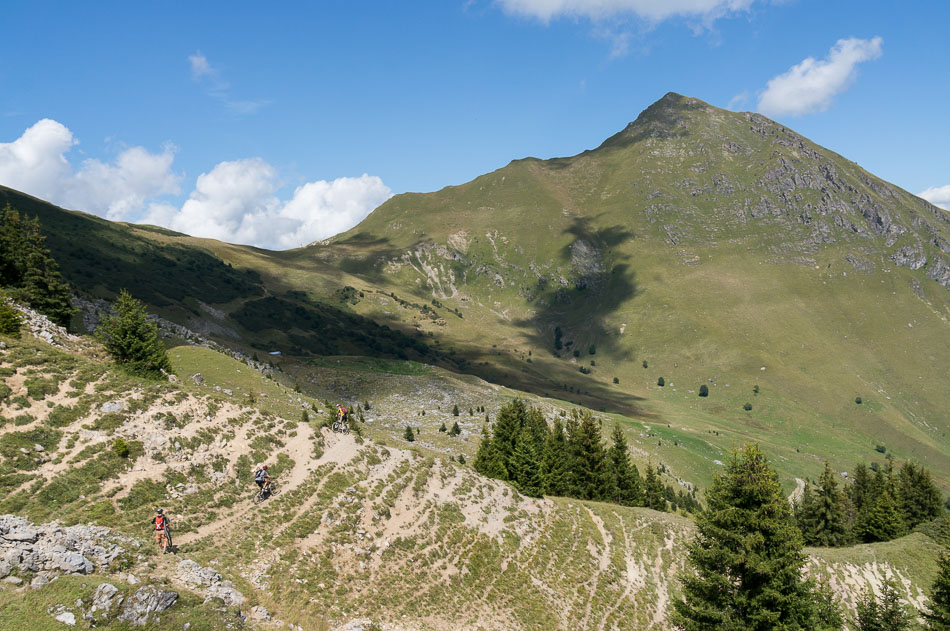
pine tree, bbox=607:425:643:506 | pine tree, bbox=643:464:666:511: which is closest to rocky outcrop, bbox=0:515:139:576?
pine tree, bbox=607:425:643:506

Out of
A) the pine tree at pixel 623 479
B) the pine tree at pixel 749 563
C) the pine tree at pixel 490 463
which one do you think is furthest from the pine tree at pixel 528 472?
the pine tree at pixel 749 563

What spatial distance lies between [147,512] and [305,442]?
11140 millimetres

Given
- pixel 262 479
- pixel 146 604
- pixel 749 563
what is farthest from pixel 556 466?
pixel 146 604

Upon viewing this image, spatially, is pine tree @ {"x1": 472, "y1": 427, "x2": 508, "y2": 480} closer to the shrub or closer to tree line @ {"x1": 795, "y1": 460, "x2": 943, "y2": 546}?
the shrub

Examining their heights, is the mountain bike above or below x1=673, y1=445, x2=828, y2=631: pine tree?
below

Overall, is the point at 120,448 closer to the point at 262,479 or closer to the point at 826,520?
the point at 262,479

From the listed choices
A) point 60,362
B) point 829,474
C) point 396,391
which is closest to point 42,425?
point 60,362

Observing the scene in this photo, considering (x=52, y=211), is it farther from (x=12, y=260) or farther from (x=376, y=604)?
(x=376, y=604)

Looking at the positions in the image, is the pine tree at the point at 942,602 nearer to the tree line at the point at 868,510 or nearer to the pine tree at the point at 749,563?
the pine tree at the point at 749,563

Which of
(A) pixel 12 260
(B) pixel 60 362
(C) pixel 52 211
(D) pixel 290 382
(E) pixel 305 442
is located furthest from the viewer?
(C) pixel 52 211

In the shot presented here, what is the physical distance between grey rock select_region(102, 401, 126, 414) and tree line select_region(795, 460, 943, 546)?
74.7 meters

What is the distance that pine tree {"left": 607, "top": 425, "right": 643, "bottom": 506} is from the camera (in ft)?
178

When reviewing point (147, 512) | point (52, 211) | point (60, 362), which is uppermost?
point (52, 211)

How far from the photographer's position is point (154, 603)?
17.9 m
